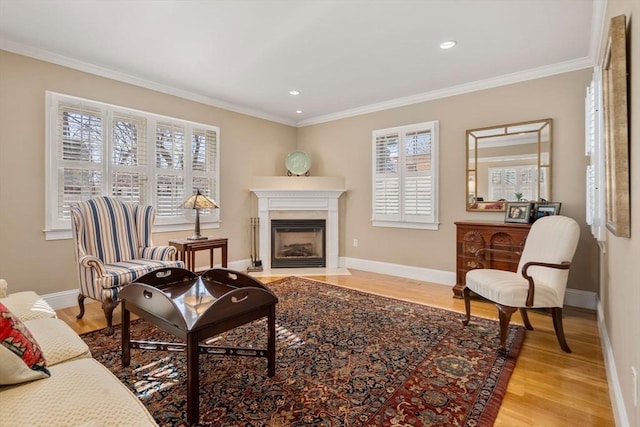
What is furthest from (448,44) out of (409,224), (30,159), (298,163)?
(30,159)

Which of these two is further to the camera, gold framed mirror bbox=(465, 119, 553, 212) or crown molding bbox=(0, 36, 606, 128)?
gold framed mirror bbox=(465, 119, 553, 212)

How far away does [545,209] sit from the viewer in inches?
132

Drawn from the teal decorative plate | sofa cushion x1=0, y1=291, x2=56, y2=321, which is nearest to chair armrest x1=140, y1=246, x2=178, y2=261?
sofa cushion x1=0, y1=291, x2=56, y2=321

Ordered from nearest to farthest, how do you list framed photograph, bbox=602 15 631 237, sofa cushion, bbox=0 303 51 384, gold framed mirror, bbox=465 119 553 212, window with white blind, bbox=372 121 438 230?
sofa cushion, bbox=0 303 51 384
framed photograph, bbox=602 15 631 237
gold framed mirror, bbox=465 119 553 212
window with white blind, bbox=372 121 438 230

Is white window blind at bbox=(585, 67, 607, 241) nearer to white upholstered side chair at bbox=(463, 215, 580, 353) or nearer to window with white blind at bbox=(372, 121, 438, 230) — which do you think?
white upholstered side chair at bbox=(463, 215, 580, 353)

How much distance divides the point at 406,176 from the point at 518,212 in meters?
1.57

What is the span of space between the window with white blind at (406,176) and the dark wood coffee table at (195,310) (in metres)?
3.05

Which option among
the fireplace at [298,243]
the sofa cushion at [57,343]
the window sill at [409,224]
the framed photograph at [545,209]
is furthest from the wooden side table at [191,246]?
the framed photograph at [545,209]

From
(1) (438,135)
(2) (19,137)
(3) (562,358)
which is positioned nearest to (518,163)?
(1) (438,135)

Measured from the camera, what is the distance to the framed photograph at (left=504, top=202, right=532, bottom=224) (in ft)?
11.3

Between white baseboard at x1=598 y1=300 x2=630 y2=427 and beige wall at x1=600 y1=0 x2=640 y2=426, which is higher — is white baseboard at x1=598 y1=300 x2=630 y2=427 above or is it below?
below

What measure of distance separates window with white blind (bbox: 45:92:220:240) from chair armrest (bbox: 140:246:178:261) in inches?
30.9

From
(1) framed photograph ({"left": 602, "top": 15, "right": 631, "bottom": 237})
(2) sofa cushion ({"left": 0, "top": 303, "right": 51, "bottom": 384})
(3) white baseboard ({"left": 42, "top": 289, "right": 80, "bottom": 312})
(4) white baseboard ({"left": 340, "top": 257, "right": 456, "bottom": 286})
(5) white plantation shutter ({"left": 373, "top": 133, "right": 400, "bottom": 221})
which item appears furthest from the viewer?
(5) white plantation shutter ({"left": 373, "top": 133, "right": 400, "bottom": 221})

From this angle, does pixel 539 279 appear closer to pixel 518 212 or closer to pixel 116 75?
pixel 518 212
